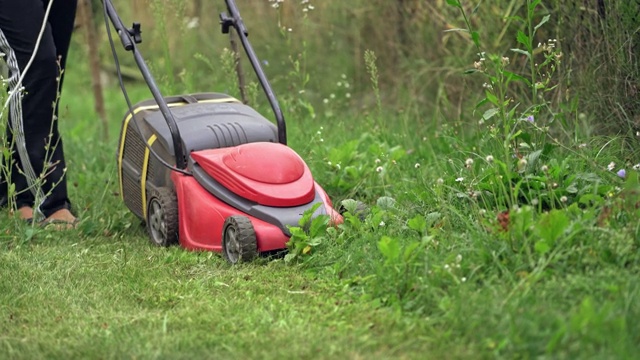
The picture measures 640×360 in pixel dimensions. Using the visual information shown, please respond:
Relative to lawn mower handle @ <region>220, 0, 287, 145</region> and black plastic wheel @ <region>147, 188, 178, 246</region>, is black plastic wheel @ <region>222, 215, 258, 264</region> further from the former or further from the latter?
lawn mower handle @ <region>220, 0, 287, 145</region>

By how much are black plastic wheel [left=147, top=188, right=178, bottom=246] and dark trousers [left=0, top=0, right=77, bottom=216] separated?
445mm

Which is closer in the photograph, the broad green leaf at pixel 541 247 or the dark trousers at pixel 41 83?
the broad green leaf at pixel 541 247

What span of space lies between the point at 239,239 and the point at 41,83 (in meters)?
1.22

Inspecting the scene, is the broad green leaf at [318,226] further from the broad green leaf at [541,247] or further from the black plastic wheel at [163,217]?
the broad green leaf at [541,247]

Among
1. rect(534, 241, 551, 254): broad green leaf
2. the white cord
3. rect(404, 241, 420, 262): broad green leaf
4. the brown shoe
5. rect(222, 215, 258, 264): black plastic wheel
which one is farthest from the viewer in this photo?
the brown shoe

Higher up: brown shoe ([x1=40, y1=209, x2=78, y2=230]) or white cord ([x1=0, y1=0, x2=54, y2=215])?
white cord ([x1=0, y1=0, x2=54, y2=215])

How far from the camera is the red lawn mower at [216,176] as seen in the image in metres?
3.56

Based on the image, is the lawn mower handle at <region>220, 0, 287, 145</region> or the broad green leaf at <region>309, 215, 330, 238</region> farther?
the lawn mower handle at <region>220, 0, 287, 145</region>

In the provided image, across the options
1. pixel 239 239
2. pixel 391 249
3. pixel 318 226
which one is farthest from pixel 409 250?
pixel 239 239

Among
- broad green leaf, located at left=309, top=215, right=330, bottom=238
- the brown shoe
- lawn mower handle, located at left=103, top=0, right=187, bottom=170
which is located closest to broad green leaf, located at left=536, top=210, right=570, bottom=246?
broad green leaf, located at left=309, top=215, right=330, bottom=238

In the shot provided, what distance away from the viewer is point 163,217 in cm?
383

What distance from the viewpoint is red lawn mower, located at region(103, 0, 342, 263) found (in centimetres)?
356

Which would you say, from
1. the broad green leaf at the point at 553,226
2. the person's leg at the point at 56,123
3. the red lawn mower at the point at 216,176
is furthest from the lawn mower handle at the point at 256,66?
the broad green leaf at the point at 553,226

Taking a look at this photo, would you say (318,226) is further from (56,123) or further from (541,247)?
(56,123)
